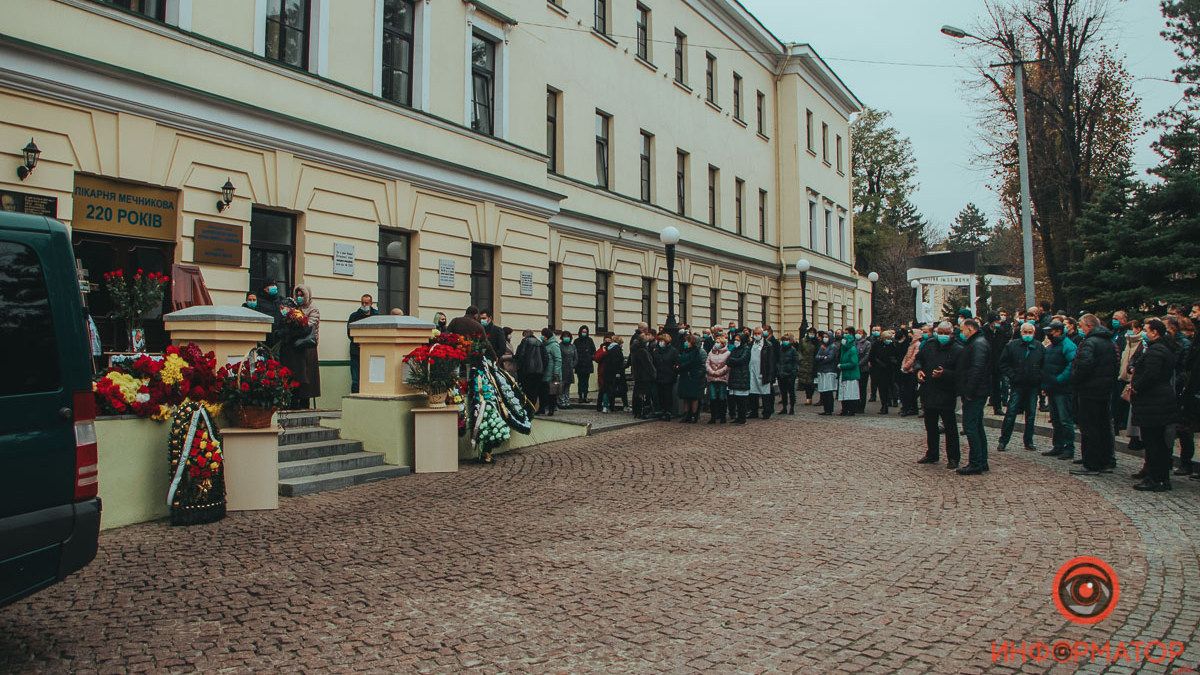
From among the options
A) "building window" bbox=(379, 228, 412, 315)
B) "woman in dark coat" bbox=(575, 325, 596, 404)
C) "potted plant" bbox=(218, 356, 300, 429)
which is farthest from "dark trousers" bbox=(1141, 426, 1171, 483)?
"woman in dark coat" bbox=(575, 325, 596, 404)

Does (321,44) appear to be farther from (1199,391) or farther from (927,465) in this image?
(1199,391)

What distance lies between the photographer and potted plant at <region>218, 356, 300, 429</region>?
8.24 m

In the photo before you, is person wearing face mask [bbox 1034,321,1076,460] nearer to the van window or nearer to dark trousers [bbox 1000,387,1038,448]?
dark trousers [bbox 1000,387,1038,448]

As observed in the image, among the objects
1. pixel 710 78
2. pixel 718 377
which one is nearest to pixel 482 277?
pixel 718 377

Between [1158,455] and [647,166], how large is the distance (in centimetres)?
1970

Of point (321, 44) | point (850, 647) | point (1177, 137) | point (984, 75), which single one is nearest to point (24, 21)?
point (321, 44)

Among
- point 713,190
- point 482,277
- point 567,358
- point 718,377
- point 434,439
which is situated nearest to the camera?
point 434,439

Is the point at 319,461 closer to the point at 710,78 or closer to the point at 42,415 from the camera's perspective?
the point at 42,415

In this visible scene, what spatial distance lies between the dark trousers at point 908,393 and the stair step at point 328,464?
1229 cm

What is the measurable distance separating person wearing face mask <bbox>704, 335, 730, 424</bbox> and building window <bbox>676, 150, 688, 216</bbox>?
1255cm

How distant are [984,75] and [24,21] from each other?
30.3 meters

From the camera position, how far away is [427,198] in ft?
53.3

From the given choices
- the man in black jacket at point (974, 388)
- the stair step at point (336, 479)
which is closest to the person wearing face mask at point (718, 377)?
the man in black jacket at point (974, 388)

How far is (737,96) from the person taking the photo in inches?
1334
